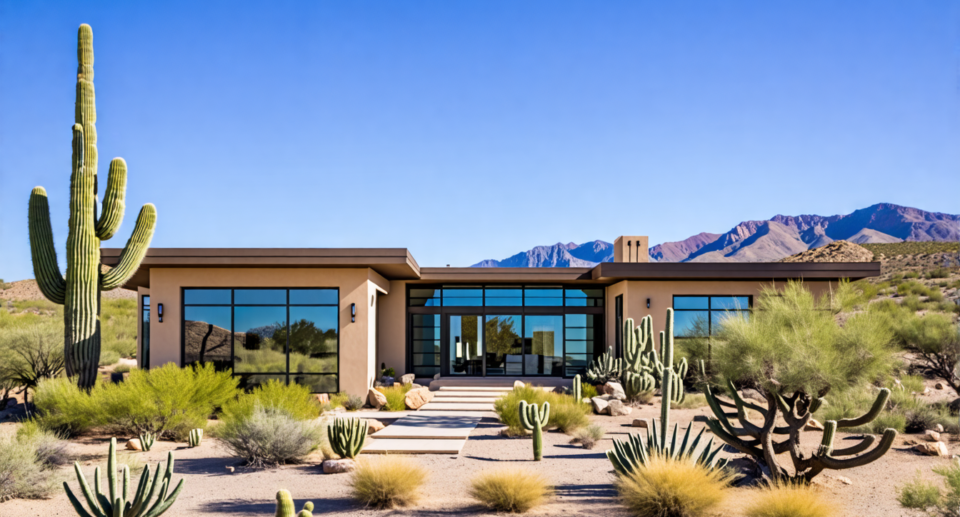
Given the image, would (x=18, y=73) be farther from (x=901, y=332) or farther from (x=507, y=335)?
(x=901, y=332)

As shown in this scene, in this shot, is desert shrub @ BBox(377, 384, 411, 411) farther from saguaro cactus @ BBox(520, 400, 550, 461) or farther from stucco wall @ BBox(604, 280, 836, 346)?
stucco wall @ BBox(604, 280, 836, 346)

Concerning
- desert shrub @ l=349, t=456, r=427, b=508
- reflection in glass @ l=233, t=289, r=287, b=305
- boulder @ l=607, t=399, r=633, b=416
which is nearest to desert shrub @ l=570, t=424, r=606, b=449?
boulder @ l=607, t=399, r=633, b=416

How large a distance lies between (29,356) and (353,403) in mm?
7784

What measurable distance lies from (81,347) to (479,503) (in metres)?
9.42

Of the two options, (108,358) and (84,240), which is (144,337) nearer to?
(108,358)

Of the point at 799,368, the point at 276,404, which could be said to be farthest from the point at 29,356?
the point at 799,368

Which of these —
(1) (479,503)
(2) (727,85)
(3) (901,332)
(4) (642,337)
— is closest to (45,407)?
(1) (479,503)

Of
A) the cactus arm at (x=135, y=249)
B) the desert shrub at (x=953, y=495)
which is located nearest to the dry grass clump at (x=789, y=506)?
the desert shrub at (x=953, y=495)

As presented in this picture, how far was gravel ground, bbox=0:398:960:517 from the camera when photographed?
6832mm

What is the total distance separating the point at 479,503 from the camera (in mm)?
6844

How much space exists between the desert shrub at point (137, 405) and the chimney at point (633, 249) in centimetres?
1401

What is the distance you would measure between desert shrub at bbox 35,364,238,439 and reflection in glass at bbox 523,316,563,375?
1140 centimetres

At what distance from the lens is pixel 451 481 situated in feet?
26.6

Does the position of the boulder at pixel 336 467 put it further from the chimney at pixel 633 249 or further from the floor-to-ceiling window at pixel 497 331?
the chimney at pixel 633 249
